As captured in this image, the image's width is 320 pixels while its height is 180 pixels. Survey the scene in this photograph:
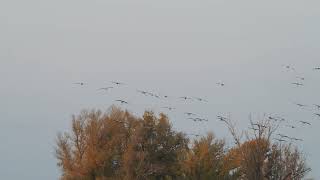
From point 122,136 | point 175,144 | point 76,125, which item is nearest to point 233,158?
point 175,144

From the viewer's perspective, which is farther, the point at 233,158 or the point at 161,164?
the point at 161,164

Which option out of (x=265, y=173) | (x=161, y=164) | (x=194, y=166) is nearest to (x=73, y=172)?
(x=161, y=164)

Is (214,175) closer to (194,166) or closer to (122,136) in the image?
(194,166)

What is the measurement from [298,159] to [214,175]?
8538mm

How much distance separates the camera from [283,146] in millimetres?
60625

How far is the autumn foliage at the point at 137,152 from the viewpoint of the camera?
6638 cm

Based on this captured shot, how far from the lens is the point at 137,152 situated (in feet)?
235

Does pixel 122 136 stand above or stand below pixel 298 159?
above

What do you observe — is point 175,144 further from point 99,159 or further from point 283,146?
point 283,146

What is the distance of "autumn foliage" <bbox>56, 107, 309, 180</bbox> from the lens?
66.4 meters

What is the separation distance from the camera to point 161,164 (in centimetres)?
7206

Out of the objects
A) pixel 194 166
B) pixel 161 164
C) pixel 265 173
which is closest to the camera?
pixel 265 173

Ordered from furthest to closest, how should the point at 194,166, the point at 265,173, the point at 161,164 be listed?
the point at 161,164
the point at 194,166
the point at 265,173

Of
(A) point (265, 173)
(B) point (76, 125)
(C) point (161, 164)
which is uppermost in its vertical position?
(B) point (76, 125)
